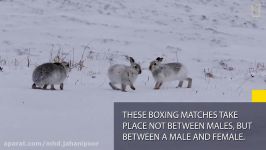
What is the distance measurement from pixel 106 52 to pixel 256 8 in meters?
10.8

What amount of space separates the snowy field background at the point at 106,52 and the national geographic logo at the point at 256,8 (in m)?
0.18

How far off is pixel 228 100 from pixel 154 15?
40.5 ft

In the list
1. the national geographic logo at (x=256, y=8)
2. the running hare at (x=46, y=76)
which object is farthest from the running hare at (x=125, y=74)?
the national geographic logo at (x=256, y=8)

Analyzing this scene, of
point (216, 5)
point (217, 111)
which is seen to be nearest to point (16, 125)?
point (217, 111)

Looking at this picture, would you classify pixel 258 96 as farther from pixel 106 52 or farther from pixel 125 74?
pixel 106 52

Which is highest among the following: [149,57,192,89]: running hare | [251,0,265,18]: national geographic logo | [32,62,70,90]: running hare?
[251,0,265,18]: national geographic logo

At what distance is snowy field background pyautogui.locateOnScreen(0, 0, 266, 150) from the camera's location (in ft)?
17.9

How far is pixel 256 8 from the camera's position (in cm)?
2225

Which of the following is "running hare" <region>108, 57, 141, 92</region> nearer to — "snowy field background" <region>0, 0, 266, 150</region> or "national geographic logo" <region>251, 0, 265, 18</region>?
"snowy field background" <region>0, 0, 266, 150</region>

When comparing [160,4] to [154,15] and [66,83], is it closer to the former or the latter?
[154,15]

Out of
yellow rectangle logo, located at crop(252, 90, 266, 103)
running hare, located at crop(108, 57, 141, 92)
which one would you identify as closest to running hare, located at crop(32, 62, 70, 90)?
running hare, located at crop(108, 57, 141, 92)

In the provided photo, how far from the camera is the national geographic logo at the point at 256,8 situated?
21152 mm

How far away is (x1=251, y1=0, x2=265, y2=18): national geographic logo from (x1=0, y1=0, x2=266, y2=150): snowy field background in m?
0.18

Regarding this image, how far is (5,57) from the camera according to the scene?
11.8m
